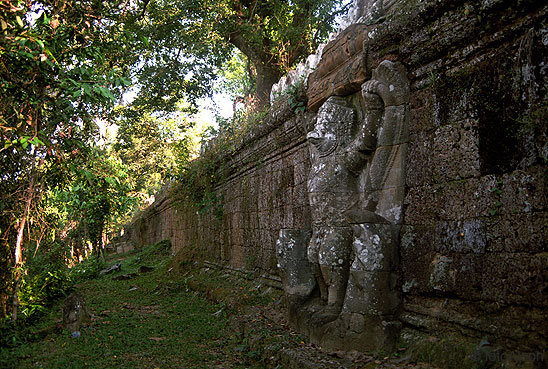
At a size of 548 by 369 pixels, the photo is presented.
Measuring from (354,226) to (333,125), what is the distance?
3.59ft

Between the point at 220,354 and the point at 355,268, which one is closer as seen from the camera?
the point at 355,268

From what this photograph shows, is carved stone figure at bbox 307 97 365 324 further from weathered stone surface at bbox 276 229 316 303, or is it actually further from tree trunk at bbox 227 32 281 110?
tree trunk at bbox 227 32 281 110

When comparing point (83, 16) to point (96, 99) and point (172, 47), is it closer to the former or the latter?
point (96, 99)

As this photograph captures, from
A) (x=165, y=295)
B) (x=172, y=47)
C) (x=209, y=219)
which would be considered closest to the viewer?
(x=165, y=295)

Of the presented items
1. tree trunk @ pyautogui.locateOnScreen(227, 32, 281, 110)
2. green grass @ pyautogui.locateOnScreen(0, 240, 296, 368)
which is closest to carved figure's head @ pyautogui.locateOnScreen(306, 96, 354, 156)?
green grass @ pyautogui.locateOnScreen(0, 240, 296, 368)

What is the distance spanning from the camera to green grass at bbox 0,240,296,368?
400cm

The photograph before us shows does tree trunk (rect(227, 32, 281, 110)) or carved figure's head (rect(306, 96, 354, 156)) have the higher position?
tree trunk (rect(227, 32, 281, 110))

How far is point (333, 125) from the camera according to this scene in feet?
12.5

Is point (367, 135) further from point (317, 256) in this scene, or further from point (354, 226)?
point (317, 256)

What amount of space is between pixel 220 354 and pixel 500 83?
11.6 feet

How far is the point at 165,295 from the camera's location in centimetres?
789

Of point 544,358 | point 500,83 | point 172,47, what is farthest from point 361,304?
point 172,47

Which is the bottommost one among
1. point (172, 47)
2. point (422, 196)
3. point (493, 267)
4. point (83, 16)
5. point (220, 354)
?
point (220, 354)

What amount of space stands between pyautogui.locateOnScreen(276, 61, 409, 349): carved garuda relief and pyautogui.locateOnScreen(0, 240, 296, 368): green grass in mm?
625
